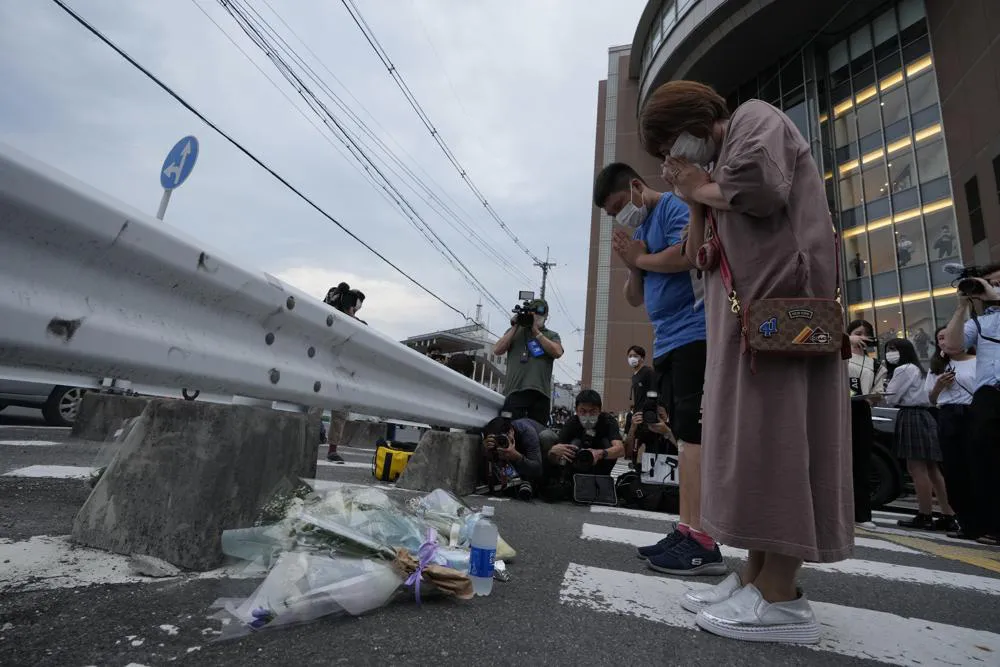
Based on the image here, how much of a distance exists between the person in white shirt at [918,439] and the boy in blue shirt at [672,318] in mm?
3361

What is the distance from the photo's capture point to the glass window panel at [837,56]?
17547 mm

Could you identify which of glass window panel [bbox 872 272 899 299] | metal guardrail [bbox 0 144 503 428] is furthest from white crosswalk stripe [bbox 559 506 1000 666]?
glass window panel [bbox 872 272 899 299]

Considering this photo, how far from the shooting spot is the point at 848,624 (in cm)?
153

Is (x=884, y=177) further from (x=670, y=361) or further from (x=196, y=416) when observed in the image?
(x=196, y=416)

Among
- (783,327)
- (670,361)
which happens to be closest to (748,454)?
(783,327)

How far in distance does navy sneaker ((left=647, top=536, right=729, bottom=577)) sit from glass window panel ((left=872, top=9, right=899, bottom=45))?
69.8 feet

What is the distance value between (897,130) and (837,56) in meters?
4.25

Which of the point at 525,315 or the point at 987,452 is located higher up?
Answer: the point at 525,315

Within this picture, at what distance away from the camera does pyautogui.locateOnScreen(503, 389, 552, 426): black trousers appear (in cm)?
477

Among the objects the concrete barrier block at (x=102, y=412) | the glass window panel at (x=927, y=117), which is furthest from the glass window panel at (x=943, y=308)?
the concrete barrier block at (x=102, y=412)

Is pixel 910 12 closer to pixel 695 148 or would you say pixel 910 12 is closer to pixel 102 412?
pixel 695 148

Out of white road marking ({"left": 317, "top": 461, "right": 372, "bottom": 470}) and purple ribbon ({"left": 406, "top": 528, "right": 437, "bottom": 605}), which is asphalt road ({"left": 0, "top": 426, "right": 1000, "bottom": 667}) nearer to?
purple ribbon ({"left": 406, "top": 528, "right": 437, "bottom": 605})

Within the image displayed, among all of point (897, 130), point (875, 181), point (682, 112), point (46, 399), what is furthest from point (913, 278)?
point (46, 399)

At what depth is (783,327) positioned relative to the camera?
141 centimetres
